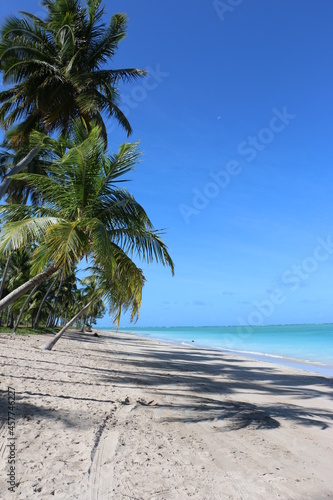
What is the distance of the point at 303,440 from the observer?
18.0ft

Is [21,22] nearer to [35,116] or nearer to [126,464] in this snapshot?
[35,116]

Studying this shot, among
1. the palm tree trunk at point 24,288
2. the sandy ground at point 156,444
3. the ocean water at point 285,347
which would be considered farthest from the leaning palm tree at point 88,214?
the ocean water at point 285,347

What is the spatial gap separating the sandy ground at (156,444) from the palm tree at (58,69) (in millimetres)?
7535

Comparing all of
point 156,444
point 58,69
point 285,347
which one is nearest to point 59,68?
point 58,69

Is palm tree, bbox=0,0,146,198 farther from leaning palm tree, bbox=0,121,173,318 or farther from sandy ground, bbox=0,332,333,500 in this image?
sandy ground, bbox=0,332,333,500

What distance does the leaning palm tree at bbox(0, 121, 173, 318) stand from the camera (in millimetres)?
7020

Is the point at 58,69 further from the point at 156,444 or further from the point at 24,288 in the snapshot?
the point at 156,444

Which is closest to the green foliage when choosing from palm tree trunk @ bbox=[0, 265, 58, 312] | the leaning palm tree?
the leaning palm tree

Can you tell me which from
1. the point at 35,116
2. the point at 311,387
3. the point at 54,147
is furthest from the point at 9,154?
the point at 311,387

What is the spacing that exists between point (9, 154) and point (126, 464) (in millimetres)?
20091

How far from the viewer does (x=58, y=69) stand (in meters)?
11.3

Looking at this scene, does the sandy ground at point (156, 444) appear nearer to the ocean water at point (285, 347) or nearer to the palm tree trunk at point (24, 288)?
the palm tree trunk at point (24, 288)

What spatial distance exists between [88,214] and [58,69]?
6587 mm

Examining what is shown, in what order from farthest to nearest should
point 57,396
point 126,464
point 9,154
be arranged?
point 9,154
point 57,396
point 126,464
